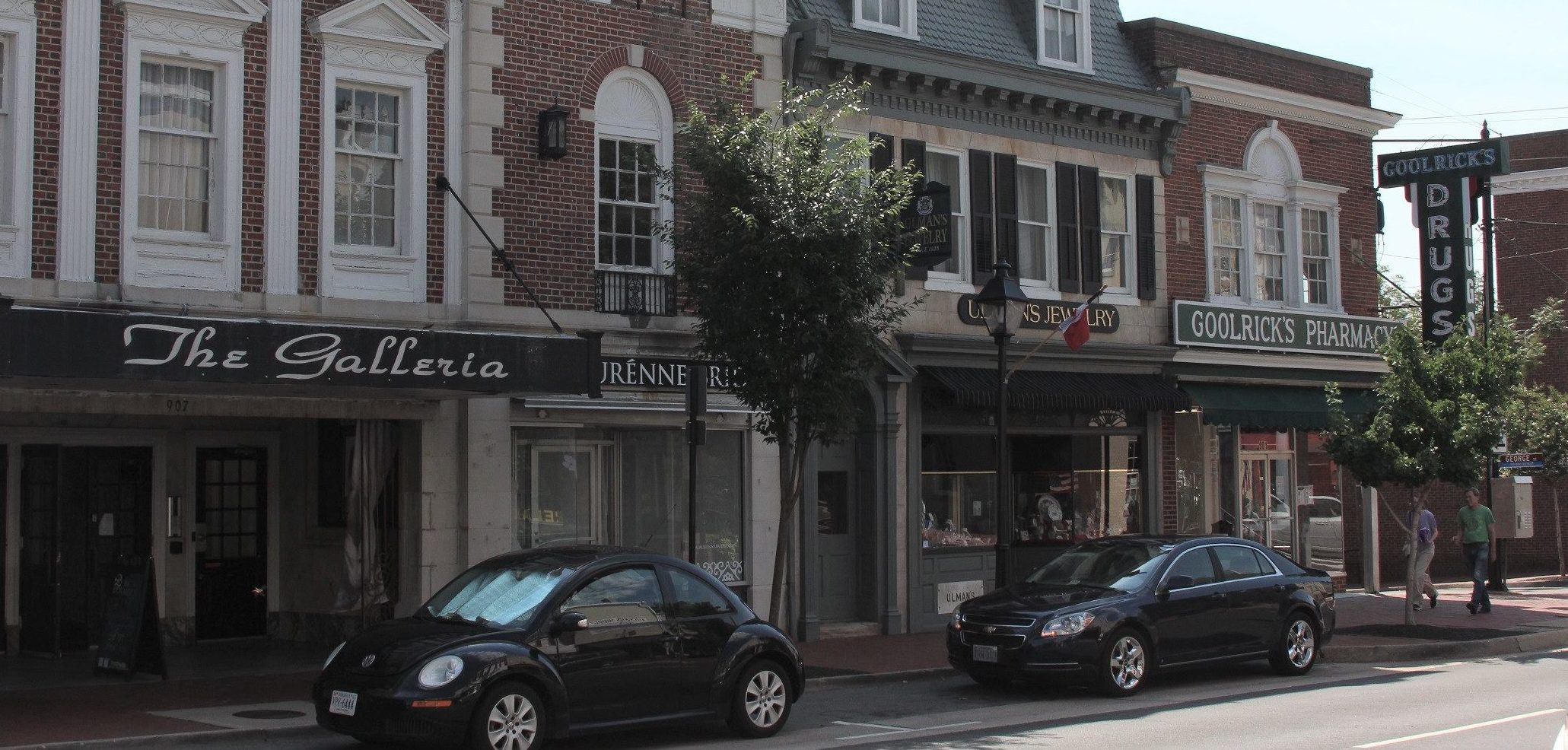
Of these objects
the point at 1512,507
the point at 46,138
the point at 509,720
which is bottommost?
the point at 509,720

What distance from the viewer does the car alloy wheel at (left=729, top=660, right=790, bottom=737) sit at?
38.3 ft

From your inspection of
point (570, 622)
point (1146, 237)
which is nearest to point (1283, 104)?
point (1146, 237)

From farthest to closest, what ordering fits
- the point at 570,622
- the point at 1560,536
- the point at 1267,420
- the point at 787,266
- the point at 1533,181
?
the point at 1533,181 < the point at 1560,536 < the point at 1267,420 < the point at 787,266 < the point at 570,622

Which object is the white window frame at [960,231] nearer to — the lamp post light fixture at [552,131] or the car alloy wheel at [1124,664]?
the lamp post light fixture at [552,131]

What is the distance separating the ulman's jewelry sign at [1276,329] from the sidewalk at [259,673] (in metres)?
4.17

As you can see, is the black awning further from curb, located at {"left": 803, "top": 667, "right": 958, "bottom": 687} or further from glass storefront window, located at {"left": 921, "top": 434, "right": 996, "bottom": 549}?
curb, located at {"left": 803, "top": 667, "right": 958, "bottom": 687}

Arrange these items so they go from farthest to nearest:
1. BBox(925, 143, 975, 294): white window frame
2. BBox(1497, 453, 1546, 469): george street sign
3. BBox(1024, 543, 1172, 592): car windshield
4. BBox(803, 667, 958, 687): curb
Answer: BBox(1497, 453, 1546, 469): george street sign
BBox(925, 143, 975, 294): white window frame
BBox(803, 667, 958, 687): curb
BBox(1024, 543, 1172, 592): car windshield

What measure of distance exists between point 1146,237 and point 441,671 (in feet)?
50.2

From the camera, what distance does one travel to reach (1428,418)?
18938 millimetres

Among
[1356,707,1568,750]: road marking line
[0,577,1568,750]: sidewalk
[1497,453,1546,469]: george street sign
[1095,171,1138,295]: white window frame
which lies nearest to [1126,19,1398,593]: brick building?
[1095,171,1138,295]: white window frame

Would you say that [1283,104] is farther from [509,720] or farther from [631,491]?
[509,720]

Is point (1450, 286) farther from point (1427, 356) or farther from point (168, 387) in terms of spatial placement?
point (168, 387)

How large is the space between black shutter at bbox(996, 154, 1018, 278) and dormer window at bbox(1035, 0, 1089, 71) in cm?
182

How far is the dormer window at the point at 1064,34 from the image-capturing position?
22.3 metres
